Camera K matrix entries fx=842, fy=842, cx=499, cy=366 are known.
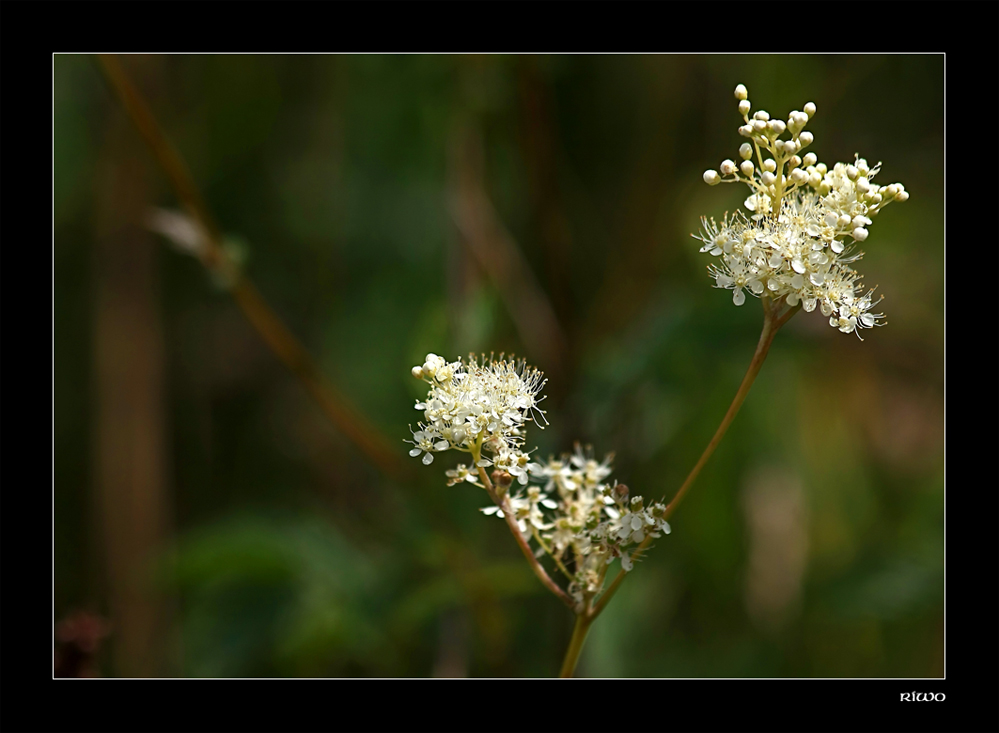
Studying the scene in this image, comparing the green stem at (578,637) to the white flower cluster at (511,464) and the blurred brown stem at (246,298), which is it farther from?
the blurred brown stem at (246,298)

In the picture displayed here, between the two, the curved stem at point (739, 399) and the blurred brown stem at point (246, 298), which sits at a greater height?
the blurred brown stem at point (246, 298)

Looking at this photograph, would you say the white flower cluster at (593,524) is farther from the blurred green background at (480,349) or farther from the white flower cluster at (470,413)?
the blurred green background at (480,349)

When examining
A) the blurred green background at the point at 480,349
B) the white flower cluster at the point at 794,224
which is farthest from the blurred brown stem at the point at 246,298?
the white flower cluster at the point at 794,224

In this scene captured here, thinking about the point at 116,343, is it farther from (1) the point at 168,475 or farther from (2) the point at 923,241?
(2) the point at 923,241

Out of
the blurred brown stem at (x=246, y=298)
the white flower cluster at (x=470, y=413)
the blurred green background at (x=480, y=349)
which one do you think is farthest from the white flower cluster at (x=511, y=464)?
the blurred brown stem at (x=246, y=298)

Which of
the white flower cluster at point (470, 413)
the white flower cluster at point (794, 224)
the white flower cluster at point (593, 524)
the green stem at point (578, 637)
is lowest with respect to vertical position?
the green stem at point (578, 637)

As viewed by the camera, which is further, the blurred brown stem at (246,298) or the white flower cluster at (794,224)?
the blurred brown stem at (246,298)

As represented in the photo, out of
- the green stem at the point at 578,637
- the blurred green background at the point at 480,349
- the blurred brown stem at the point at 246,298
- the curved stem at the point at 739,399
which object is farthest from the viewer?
the blurred green background at the point at 480,349

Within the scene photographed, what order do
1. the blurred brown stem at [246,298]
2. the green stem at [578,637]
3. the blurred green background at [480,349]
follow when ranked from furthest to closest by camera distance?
the blurred green background at [480,349], the blurred brown stem at [246,298], the green stem at [578,637]
